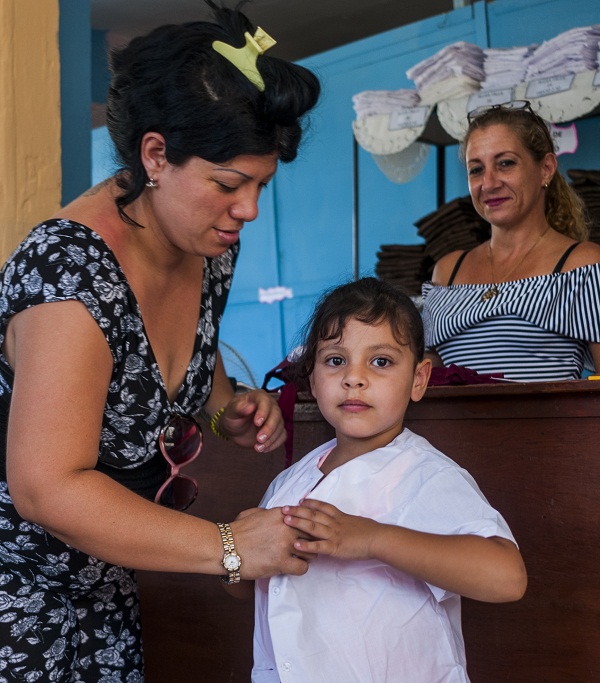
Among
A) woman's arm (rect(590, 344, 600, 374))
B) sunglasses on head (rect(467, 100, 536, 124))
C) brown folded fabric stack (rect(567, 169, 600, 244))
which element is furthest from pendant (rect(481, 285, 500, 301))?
brown folded fabric stack (rect(567, 169, 600, 244))

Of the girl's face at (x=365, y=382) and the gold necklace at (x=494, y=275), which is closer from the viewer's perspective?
the girl's face at (x=365, y=382)

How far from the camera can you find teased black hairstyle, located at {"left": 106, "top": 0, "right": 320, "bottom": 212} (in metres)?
1.42

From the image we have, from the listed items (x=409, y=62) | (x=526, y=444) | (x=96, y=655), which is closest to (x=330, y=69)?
(x=409, y=62)

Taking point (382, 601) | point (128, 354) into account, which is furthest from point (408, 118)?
point (382, 601)

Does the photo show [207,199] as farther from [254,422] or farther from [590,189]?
[590,189]

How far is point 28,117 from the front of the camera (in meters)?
2.43

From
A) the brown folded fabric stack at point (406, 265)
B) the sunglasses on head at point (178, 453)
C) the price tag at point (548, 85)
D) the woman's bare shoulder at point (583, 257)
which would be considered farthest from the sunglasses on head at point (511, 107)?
the sunglasses on head at point (178, 453)

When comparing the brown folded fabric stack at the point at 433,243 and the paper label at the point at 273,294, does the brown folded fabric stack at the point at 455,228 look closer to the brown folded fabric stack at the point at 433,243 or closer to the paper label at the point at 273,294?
the brown folded fabric stack at the point at 433,243

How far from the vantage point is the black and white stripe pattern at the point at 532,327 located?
2619 millimetres

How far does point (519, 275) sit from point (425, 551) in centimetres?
170

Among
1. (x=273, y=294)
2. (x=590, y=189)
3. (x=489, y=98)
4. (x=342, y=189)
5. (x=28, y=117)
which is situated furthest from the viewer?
(x=273, y=294)

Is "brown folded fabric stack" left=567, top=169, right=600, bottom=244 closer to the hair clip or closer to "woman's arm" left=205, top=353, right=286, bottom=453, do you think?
"woman's arm" left=205, top=353, right=286, bottom=453

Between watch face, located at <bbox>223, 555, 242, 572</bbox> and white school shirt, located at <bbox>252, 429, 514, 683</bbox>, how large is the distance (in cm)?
21

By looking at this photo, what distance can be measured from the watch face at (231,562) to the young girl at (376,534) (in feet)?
0.33
